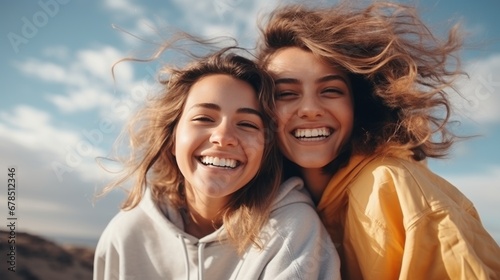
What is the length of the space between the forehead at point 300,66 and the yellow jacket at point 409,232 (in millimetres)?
659

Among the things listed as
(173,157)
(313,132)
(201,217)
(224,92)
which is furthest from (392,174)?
(173,157)

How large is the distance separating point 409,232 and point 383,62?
1.11 m

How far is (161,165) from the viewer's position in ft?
10.6

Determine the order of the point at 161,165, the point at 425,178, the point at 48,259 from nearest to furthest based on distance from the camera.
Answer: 1. the point at 425,178
2. the point at 161,165
3. the point at 48,259

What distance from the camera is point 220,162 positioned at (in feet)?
8.98

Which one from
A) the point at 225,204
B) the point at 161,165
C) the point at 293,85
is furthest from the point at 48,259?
the point at 293,85

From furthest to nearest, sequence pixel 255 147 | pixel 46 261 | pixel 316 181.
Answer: pixel 46 261, pixel 316 181, pixel 255 147

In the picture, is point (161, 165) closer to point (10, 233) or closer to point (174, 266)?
point (174, 266)

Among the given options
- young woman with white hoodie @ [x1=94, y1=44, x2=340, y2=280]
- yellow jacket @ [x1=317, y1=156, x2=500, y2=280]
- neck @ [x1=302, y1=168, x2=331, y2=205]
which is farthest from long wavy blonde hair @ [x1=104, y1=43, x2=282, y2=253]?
yellow jacket @ [x1=317, y1=156, x2=500, y2=280]

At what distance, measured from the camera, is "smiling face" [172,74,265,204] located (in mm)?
2736

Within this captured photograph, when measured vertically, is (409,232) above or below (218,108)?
below

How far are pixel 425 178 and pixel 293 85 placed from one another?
925mm

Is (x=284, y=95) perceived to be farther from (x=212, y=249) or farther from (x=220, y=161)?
(x=212, y=249)

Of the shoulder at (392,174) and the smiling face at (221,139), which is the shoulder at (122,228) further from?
the shoulder at (392,174)
